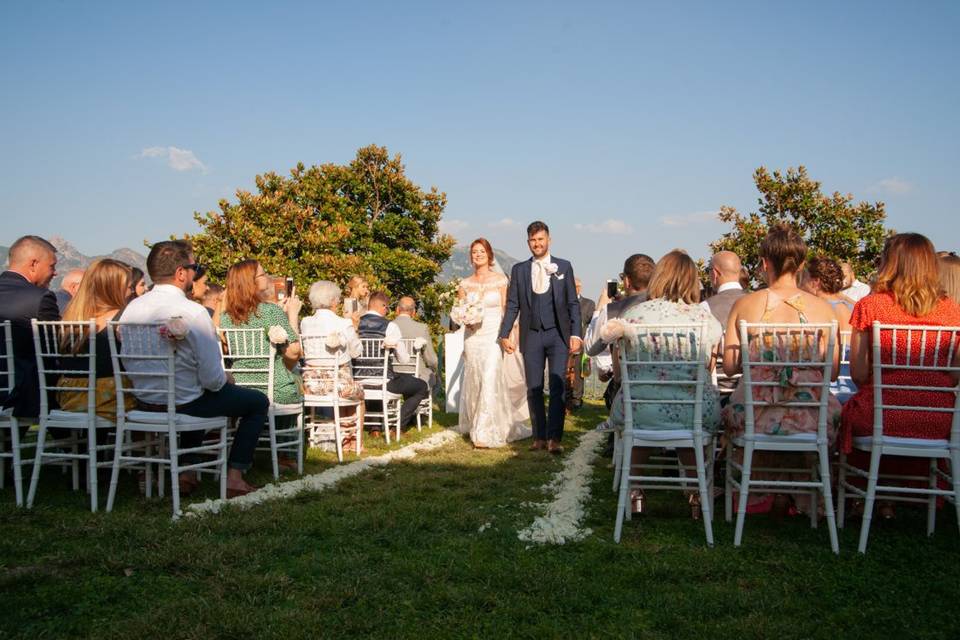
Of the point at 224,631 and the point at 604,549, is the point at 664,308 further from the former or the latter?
the point at 224,631

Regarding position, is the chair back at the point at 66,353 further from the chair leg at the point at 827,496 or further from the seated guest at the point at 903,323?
the seated guest at the point at 903,323

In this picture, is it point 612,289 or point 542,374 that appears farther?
point 612,289

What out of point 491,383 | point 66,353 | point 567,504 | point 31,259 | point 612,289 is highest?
point 31,259

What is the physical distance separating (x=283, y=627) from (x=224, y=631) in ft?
0.77

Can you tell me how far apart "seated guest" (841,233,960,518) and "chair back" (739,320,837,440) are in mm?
282

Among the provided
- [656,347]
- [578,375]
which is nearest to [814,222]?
[578,375]

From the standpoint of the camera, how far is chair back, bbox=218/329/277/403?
643cm

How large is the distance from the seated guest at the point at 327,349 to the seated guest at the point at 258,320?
0.58m

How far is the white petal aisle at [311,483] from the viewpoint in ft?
17.0

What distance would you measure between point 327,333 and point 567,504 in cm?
330

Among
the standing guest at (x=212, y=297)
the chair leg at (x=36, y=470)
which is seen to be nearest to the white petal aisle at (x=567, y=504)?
the chair leg at (x=36, y=470)

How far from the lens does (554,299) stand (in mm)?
8094

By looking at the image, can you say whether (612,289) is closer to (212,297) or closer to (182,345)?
(212,297)

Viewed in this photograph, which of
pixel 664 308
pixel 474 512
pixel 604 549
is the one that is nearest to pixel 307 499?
pixel 474 512
